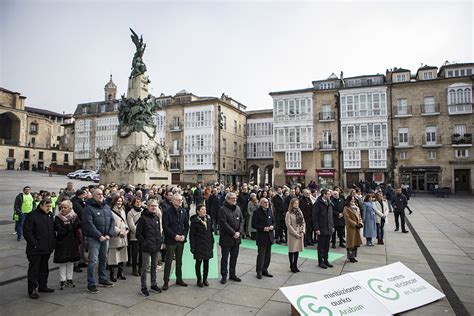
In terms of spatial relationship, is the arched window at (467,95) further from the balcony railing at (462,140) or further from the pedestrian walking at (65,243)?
the pedestrian walking at (65,243)

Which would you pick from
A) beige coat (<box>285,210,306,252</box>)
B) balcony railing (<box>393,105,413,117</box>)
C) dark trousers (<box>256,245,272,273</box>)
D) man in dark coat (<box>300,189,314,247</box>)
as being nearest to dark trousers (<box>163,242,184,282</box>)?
dark trousers (<box>256,245,272,273</box>)

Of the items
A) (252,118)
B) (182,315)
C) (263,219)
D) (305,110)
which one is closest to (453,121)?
(305,110)

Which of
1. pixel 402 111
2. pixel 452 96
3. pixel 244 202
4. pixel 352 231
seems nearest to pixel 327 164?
pixel 402 111

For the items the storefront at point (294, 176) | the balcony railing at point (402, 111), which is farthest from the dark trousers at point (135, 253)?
the balcony railing at point (402, 111)

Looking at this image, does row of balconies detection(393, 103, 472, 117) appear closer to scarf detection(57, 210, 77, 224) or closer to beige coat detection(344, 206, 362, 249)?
beige coat detection(344, 206, 362, 249)

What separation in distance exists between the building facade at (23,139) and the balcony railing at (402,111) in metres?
61.0

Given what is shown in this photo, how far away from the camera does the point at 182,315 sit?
4.77 m

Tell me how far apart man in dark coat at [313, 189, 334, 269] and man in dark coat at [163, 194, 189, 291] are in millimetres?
3417

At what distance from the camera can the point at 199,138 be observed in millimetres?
48312

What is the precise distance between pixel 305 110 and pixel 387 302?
3911 centimetres

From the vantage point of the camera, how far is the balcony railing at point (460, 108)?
35.3 metres

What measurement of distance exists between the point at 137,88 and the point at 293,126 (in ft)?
87.0

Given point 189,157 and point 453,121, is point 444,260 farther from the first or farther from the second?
point 189,157

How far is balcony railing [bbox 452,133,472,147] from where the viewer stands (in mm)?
34875
